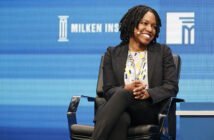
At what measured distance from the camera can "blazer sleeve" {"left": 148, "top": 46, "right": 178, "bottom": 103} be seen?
3068mm

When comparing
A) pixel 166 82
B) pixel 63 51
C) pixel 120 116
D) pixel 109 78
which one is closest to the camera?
pixel 120 116

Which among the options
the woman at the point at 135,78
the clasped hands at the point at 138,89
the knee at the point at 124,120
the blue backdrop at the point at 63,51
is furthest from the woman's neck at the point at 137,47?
the blue backdrop at the point at 63,51

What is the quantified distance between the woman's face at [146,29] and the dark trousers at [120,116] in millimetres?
446

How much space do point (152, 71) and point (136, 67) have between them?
12cm

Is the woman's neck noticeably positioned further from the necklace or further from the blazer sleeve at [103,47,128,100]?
the blazer sleeve at [103,47,128,100]

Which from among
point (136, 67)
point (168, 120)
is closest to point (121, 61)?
point (136, 67)

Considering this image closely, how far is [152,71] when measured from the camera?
323cm

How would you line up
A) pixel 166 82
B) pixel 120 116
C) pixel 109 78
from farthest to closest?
pixel 109 78, pixel 166 82, pixel 120 116

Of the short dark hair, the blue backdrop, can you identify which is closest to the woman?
the short dark hair

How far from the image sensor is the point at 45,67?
4371 mm

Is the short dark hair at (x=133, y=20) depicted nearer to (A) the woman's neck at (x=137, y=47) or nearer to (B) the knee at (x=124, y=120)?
(A) the woman's neck at (x=137, y=47)

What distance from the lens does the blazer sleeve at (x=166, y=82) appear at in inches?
121

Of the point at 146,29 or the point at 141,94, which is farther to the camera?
the point at 146,29

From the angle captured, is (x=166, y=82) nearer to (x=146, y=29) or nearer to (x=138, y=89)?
(x=138, y=89)
